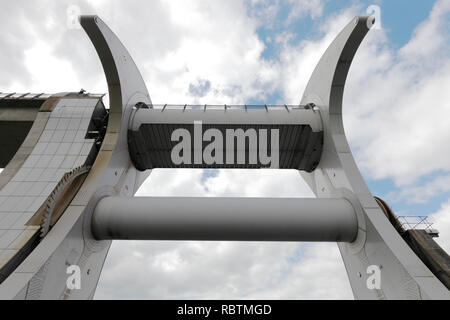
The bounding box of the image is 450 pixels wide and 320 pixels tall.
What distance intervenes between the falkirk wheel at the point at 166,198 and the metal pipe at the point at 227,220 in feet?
0.11

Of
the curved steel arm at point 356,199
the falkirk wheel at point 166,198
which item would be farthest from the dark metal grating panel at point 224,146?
the curved steel arm at point 356,199

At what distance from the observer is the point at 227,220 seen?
27.8 feet

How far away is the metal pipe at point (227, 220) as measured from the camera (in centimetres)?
845

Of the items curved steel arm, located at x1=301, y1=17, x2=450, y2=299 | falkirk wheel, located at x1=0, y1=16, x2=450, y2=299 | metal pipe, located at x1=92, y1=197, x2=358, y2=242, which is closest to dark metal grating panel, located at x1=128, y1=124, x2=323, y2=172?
falkirk wheel, located at x1=0, y1=16, x2=450, y2=299

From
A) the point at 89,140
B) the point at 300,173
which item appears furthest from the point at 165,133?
the point at 300,173

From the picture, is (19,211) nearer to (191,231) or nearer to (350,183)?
(191,231)

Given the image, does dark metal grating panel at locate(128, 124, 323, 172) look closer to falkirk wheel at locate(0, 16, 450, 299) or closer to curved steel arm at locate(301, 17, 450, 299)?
falkirk wheel at locate(0, 16, 450, 299)

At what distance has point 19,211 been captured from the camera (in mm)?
8289

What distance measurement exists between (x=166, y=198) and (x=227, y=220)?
2.17m

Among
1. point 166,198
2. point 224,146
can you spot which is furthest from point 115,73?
point 166,198

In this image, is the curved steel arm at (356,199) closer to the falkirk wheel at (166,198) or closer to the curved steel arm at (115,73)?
the falkirk wheel at (166,198)

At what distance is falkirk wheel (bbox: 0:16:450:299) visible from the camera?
764 cm

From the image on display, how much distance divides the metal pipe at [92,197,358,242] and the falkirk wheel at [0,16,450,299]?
32 millimetres

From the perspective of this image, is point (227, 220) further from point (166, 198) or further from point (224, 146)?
point (224, 146)
